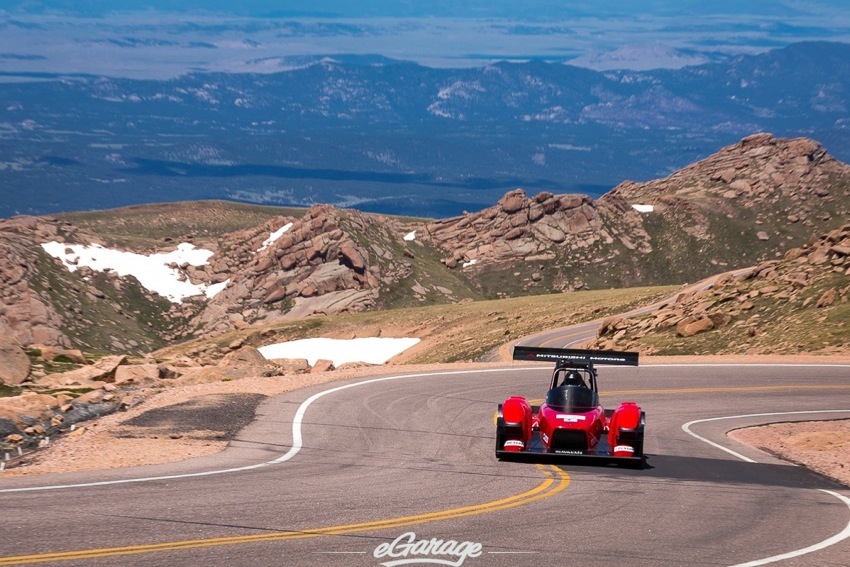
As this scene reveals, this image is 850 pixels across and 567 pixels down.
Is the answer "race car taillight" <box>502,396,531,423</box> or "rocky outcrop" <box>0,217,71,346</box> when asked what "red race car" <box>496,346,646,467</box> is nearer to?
"race car taillight" <box>502,396,531,423</box>

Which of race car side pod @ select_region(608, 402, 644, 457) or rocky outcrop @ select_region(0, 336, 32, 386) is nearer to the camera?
race car side pod @ select_region(608, 402, 644, 457)

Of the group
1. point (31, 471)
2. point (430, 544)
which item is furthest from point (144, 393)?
point (430, 544)

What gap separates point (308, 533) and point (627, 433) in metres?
8.42

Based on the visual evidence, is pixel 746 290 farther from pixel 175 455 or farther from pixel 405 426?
pixel 175 455

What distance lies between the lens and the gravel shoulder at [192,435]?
20.8 metres

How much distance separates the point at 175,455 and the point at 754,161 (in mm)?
172339

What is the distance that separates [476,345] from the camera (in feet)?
214

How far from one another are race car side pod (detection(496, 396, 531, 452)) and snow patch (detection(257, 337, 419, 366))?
5201 cm

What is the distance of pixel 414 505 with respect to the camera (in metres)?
16.2

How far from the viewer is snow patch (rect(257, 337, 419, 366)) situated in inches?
2980

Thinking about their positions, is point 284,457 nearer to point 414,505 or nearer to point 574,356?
point 414,505

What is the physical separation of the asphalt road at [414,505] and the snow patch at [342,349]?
48791 millimetres

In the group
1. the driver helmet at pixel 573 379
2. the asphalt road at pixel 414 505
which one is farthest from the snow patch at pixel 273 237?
the driver helmet at pixel 573 379

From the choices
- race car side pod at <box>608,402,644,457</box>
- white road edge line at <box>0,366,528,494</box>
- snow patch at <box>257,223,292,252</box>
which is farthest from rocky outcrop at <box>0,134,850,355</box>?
race car side pod at <box>608,402,644,457</box>
